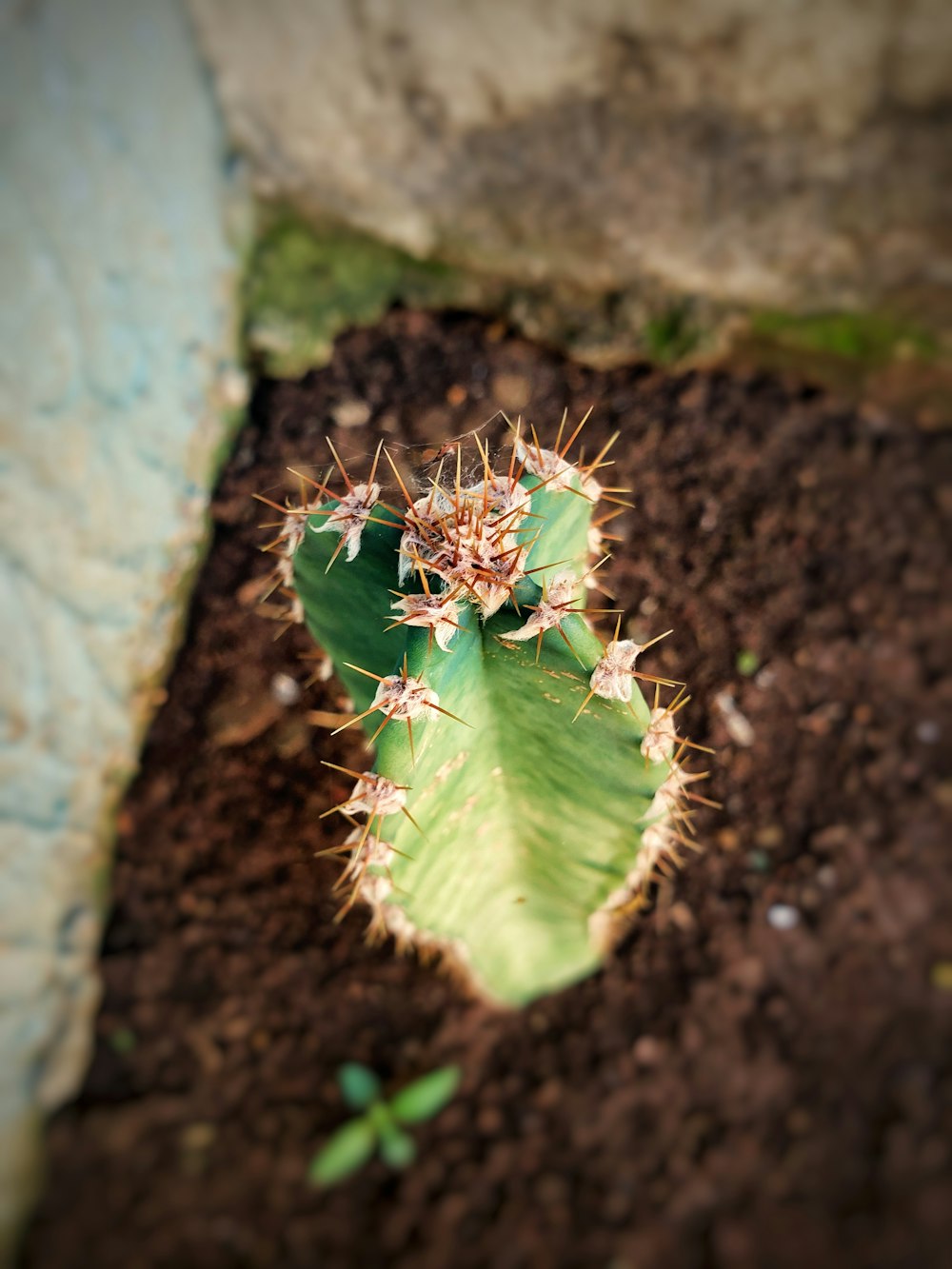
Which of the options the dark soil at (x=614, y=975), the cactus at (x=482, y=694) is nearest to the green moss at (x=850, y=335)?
the dark soil at (x=614, y=975)

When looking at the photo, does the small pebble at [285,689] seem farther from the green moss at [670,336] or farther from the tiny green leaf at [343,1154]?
the green moss at [670,336]

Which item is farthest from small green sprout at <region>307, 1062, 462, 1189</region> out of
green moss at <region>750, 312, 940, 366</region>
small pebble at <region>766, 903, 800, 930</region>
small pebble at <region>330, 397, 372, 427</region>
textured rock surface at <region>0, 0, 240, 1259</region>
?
green moss at <region>750, 312, 940, 366</region>

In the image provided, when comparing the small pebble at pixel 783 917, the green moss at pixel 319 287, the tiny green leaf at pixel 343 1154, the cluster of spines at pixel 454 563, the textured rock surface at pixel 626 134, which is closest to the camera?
the cluster of spines at pixel 454 563

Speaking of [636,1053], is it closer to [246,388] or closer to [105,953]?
[105,953]

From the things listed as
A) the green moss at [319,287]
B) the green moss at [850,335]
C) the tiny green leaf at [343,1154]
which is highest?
the green moss at [319,287]

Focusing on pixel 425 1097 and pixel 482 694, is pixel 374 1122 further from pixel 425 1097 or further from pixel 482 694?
pixel 482 694

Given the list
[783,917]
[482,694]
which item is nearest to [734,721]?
[783,917]

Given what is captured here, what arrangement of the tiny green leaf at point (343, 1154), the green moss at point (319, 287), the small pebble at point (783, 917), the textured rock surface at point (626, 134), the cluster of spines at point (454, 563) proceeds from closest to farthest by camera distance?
the cluster of spines at point (454, 563) < the tiny green leaf at point (343, 1154) < the small pebble at point (783, 917) < the textured rock surface at point (626, 134) < the green moss at point (319, 287)
